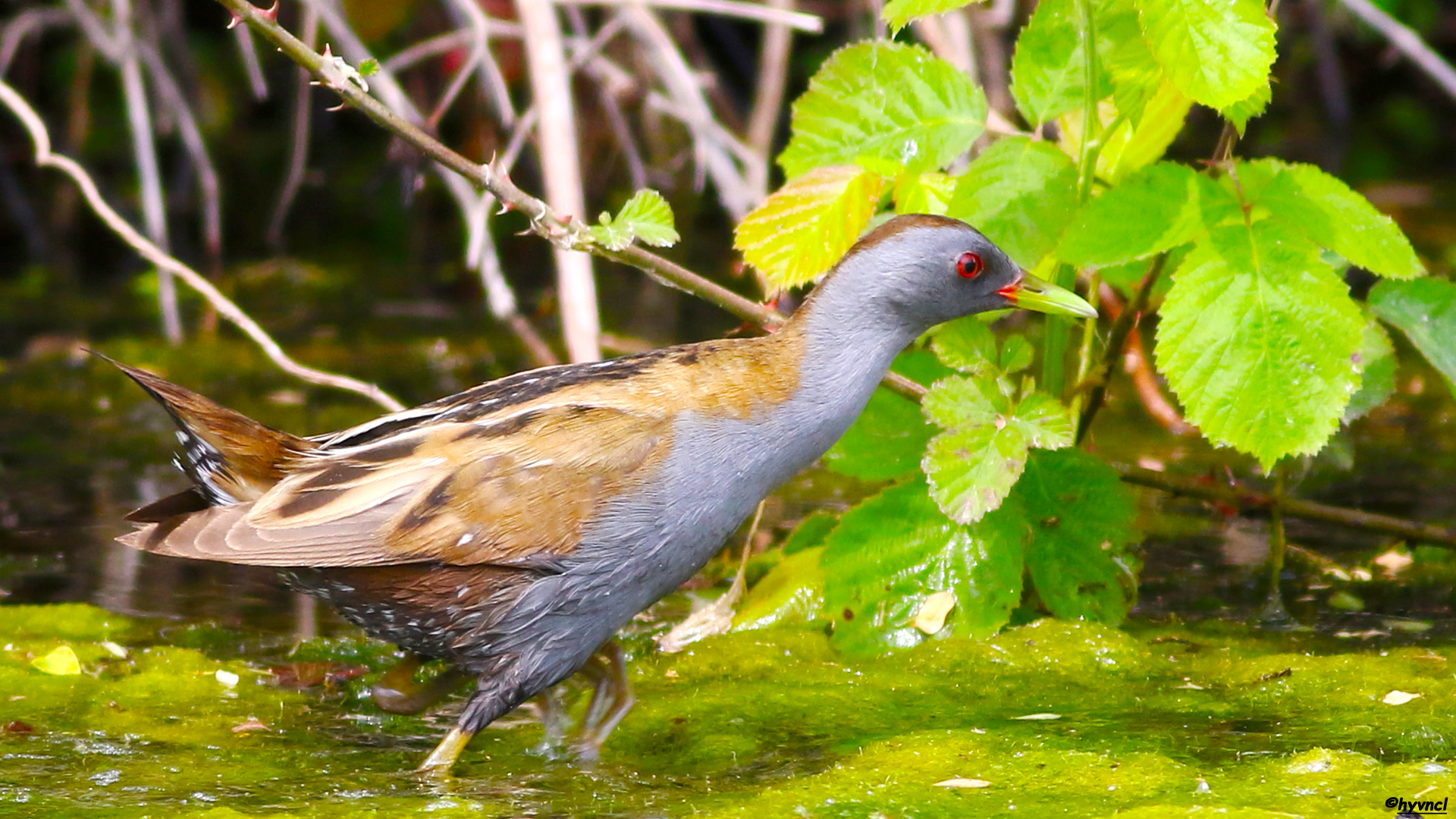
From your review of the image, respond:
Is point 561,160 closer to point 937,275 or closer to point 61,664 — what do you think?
point 937,275

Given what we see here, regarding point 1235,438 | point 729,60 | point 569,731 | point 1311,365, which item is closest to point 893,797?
point 569,731

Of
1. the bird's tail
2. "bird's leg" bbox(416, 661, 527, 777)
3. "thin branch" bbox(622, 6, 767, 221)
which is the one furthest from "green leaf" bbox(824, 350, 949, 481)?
"thin branch" bbox(622, 6, 767, 221)

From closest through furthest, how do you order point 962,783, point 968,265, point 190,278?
1. point 962,783
2. point 968,265
3. point 190,278

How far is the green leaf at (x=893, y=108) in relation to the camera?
3.71 meters

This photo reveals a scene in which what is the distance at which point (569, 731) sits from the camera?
3324 mm

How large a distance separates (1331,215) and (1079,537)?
88 centimetres

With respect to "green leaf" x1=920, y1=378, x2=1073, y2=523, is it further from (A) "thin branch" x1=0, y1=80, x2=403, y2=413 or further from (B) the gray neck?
(A) "thin branch" x1=0, y1=80, x2=403, y2=413

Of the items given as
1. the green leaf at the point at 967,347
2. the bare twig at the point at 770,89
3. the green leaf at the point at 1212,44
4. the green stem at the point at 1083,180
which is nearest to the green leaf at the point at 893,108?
the green stem at the point at 1083,180

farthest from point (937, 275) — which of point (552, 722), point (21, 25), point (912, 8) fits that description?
point (21, 25)

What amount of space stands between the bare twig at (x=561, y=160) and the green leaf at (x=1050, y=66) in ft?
3.79

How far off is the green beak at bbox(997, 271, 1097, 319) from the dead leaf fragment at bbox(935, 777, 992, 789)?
1.05 metres

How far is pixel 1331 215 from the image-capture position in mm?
3455

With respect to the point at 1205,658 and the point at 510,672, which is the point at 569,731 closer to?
the point at 510,672

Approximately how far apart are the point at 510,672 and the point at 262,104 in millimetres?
7686
